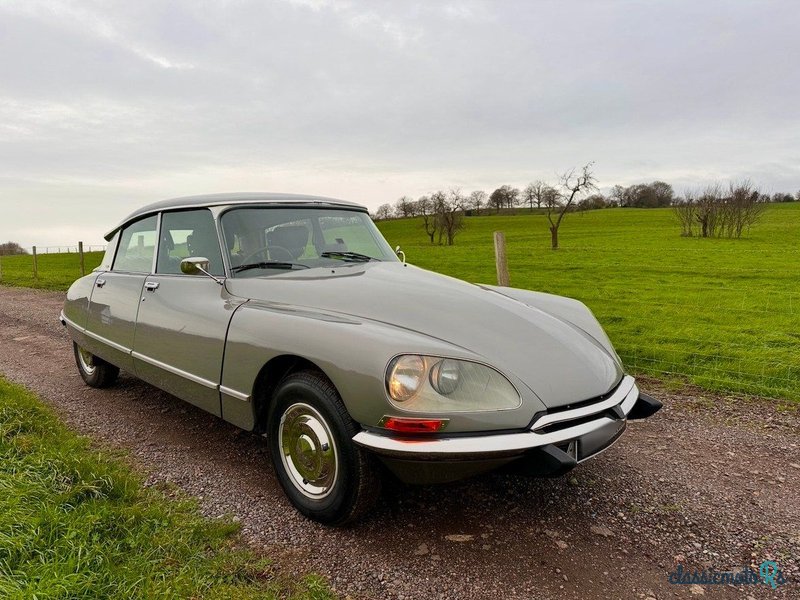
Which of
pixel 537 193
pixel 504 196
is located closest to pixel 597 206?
pixel 537 193

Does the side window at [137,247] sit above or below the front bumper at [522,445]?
above

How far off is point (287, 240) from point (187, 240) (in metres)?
0.83

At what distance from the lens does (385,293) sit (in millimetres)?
3035

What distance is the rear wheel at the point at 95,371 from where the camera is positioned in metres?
5.07

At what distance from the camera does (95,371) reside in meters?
5.12

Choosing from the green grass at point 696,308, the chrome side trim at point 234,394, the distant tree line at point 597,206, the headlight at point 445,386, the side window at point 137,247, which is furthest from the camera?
the distant tree line at point 597,206

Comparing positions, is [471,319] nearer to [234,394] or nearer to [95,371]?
[234,394]

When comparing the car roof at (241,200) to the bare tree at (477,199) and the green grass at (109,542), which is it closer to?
the green grass at (109,542)

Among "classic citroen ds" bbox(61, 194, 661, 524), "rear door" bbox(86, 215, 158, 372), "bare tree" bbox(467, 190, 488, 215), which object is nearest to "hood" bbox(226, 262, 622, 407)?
→ "classic citroen ds" bbox(61, 194, 661, 524)

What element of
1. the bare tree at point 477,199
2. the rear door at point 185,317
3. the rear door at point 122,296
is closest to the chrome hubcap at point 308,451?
the rear door at point 185,317

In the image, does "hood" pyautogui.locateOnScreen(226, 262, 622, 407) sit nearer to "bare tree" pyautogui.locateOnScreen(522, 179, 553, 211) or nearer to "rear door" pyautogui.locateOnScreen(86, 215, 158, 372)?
"rear door" pyautogui.locateOnScreen(86, 215, 158, 372)

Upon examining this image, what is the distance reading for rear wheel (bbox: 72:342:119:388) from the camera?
16.6 ft

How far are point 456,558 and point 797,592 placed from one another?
1452mm

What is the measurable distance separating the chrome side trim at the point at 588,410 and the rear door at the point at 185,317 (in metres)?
1.90
